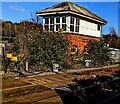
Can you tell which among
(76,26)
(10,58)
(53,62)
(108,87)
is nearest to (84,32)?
(76,26)

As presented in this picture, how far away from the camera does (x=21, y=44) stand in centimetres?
1683

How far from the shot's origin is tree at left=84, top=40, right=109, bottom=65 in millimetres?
22203

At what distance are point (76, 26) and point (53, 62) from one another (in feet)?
28.3

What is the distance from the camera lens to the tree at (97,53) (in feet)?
72.8

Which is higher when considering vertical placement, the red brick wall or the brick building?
the brick building

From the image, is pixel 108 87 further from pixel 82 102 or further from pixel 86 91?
pixel 82 102

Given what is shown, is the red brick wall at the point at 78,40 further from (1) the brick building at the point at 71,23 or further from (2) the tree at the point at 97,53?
(2) the tree at the point at 97,53

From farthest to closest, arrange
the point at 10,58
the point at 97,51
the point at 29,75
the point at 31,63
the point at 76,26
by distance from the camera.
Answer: the point at 76,26, the point at 97,51, the point at 31,63, the point at 10,58, the point at 29,75

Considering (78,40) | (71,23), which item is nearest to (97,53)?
(78,40)

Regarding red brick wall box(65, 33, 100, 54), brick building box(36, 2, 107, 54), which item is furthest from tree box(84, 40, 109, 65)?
brick building box(36, 2, 107, 54)

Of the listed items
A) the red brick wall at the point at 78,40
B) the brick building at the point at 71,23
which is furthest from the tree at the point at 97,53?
the brick building at the point at 71,23

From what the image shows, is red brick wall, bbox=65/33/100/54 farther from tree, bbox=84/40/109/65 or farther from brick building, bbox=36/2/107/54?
tree, bbox=84/40/109/65

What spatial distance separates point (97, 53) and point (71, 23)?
4364 millimetres

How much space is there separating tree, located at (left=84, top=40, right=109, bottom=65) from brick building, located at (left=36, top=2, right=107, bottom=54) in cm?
147
